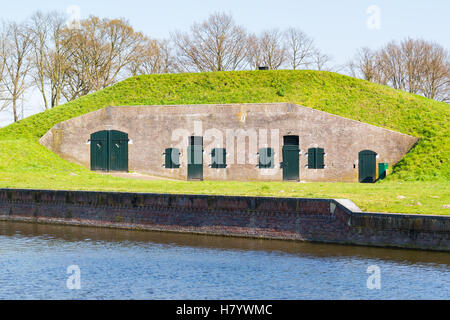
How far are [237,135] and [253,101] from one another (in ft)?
10.1

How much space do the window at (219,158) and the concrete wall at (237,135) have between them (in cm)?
21

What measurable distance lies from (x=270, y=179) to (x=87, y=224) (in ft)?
43.1

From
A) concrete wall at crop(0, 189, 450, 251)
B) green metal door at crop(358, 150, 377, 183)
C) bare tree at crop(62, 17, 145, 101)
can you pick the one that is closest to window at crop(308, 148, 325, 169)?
green metal door at crop(358, 150, 377, 183)

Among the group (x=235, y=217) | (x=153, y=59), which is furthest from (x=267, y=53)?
(x=235, y=217)

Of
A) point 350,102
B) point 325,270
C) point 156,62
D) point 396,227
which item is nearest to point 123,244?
point 325,270

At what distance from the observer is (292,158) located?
3192 centimetres

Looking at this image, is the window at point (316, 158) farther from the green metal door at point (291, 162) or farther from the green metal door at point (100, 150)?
the green metal door at point (100, 150)

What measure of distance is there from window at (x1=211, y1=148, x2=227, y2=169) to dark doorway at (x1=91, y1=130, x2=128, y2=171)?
5.20 meters

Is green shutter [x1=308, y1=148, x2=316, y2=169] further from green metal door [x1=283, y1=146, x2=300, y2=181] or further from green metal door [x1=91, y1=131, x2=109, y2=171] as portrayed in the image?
green metal door [x1=91, y1=131, x2=109, y2=171]

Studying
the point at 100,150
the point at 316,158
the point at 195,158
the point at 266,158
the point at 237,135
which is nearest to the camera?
the point at 316,158

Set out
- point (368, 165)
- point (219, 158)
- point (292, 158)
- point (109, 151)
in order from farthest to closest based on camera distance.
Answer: point (109, 151) → point (219, 158) → point (292, 158) → point (368, 165)

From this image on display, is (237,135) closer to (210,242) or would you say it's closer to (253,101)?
(253,101)

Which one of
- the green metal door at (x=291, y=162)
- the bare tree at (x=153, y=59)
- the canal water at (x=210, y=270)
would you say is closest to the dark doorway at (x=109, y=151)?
the green metal door at (x=291, y=162)
